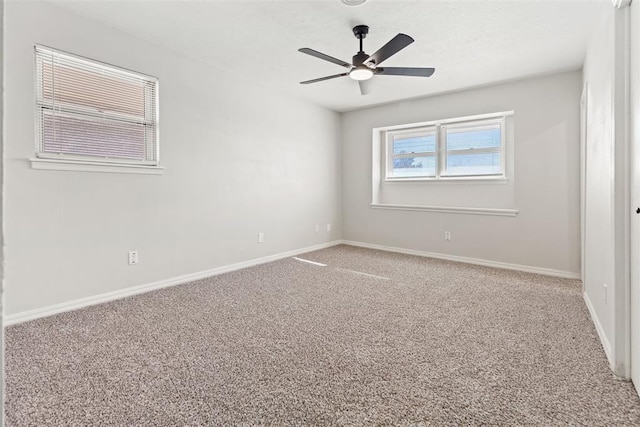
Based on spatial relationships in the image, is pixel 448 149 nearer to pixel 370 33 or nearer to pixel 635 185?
pixel 370 33

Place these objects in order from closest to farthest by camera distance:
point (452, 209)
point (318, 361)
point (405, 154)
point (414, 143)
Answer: point (318, 361)
point (452, 209)
point (414, 143)
point (405, 154)

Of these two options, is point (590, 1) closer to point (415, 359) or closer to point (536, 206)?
point (536, 206)

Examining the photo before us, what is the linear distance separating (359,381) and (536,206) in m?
3.40

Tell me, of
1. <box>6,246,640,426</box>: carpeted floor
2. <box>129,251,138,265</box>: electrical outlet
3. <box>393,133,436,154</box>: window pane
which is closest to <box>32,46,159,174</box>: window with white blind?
<box>129,251,138,265</box>: electrical outlet

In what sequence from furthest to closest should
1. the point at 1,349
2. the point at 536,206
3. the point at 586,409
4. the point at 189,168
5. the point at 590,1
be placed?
the point at 536,206, the point at 189,168, the point at 590,1, the point at 586,409, the point at 1,349

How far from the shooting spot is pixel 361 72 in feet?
9.30

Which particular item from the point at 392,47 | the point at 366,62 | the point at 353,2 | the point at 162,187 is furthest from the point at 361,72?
the point at 162,187

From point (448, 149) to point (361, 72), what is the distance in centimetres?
248

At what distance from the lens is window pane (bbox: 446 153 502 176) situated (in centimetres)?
436

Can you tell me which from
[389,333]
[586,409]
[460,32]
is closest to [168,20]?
[460,32]

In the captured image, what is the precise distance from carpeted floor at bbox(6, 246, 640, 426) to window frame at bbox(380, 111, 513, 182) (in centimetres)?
192

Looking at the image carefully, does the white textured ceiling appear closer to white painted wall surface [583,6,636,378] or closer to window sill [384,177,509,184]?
white painted wall surface [583,6,636,378]

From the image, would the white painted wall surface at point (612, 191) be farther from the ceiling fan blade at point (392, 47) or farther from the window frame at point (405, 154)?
the window frame at point (405, 154)

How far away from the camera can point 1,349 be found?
35 cm
